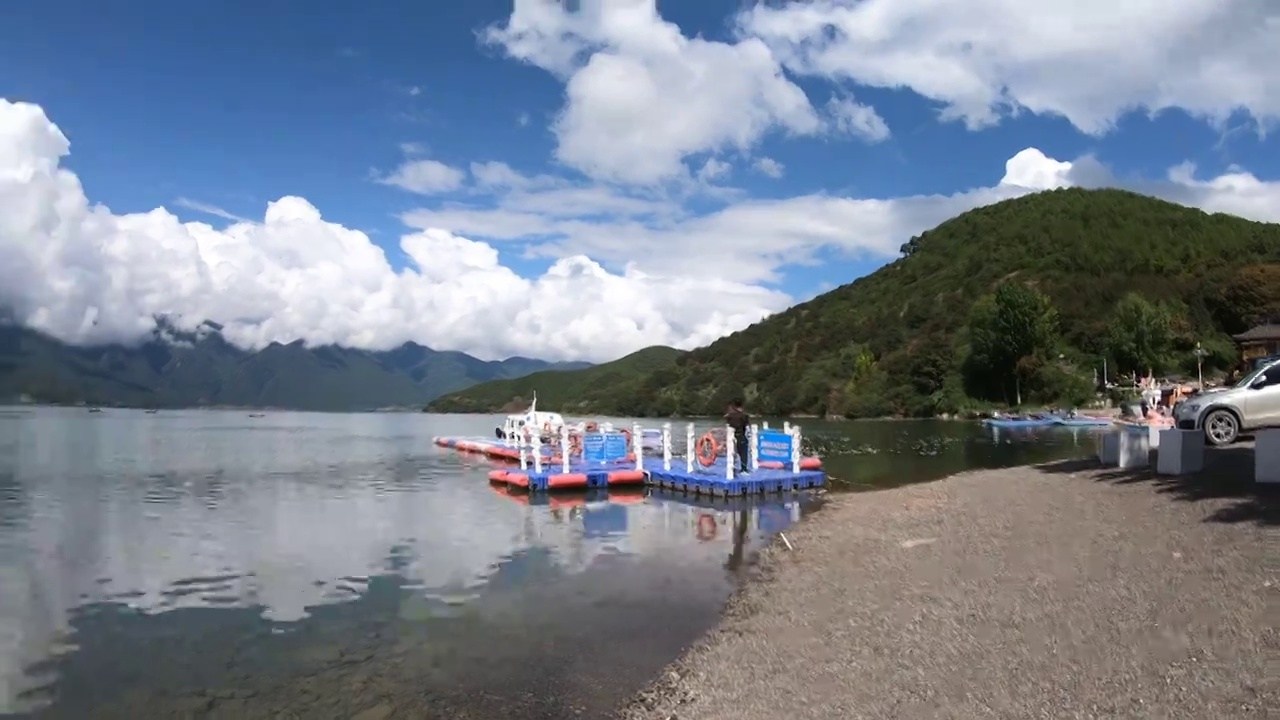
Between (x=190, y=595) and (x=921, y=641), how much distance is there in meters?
13.2

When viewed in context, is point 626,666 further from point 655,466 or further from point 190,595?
point 655,466

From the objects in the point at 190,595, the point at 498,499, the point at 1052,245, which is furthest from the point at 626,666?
the point at 1052,245

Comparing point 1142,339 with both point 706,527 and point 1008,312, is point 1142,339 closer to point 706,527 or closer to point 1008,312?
point 1008,312

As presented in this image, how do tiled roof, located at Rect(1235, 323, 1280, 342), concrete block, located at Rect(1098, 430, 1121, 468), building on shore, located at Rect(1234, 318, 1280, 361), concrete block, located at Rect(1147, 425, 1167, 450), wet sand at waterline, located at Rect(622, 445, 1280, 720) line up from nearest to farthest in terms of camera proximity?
wet sand at waterline, located at Rect(622, 445, 1280, 720)
concrete block, located at Rect(1147, 425, 1167, 450)
concrete block, located at Rect(1098, 430, 1121, 468)
tiled roof, located at Rect(1235, 323, 1280, 342)
building on shore, located at Rect(1234, 318, 1280, 361)

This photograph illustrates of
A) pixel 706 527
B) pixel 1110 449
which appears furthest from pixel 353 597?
pixel 1110 449

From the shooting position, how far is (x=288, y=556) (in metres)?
19.5

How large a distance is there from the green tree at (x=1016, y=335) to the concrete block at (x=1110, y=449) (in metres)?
93.4

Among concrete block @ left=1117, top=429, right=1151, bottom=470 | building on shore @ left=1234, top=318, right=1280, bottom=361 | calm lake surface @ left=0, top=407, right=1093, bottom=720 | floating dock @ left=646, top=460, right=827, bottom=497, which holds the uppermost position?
building on shore @ left=1234, top=318, right=1280, bottom=361

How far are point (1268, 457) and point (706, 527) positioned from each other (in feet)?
42.7

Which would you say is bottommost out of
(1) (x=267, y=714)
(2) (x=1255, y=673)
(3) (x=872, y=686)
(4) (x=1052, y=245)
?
(1) (x=267, y=714)

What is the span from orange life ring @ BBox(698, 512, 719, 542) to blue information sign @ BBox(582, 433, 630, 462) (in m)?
11.5

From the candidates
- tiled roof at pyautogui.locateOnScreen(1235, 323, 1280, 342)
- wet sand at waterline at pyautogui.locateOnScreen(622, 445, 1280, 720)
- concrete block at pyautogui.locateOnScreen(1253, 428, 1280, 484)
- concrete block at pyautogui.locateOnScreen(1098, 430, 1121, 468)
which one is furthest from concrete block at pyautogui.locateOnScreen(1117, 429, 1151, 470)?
tiled roof at pyautogui.locateOnScreen(1235, 323, 1280, 342)

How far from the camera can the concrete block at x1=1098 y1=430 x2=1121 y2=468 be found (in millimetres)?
20438

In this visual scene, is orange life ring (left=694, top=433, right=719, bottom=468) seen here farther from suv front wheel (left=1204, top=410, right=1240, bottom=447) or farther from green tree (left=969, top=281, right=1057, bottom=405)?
green tree (left=969, top=281, right=1057, bottom=405)
